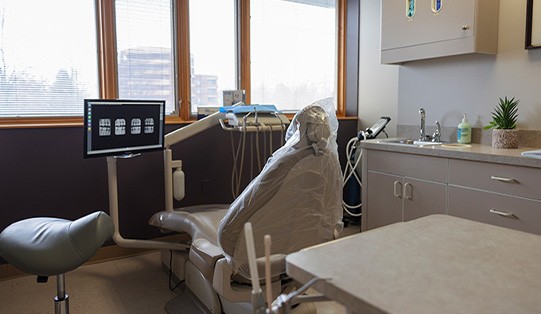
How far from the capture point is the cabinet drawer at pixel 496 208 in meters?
2.35

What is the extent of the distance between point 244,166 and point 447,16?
1949 mm

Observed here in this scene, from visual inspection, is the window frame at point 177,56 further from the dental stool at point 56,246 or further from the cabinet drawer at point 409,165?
the dental stool at point 56,246

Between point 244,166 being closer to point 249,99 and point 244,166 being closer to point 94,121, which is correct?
point 249,99

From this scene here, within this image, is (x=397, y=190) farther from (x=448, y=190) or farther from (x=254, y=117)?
(x=254, y=117)

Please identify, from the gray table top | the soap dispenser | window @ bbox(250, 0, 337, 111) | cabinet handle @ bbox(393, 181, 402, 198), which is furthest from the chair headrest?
window @ bbox(250, 0, 337, 111)

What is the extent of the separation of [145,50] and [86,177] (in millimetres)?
1060

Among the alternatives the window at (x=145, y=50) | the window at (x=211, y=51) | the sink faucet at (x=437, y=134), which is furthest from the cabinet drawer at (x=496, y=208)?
the window at (x=145, y=50)

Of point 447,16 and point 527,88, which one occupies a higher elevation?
point 447,16

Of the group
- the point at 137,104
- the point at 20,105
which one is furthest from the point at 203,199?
the point at 20,105

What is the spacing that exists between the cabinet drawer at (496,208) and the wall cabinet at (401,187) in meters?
0.11

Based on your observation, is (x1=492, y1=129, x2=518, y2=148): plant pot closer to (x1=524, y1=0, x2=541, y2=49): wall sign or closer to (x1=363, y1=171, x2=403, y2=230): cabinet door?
(x1=524, y1=0, x2=541, y2=49): wall sign

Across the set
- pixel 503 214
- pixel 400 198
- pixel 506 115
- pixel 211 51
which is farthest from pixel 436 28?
pixel 211 51

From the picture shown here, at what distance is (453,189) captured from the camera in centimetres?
274

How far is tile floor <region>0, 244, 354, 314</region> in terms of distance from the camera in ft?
7.99
